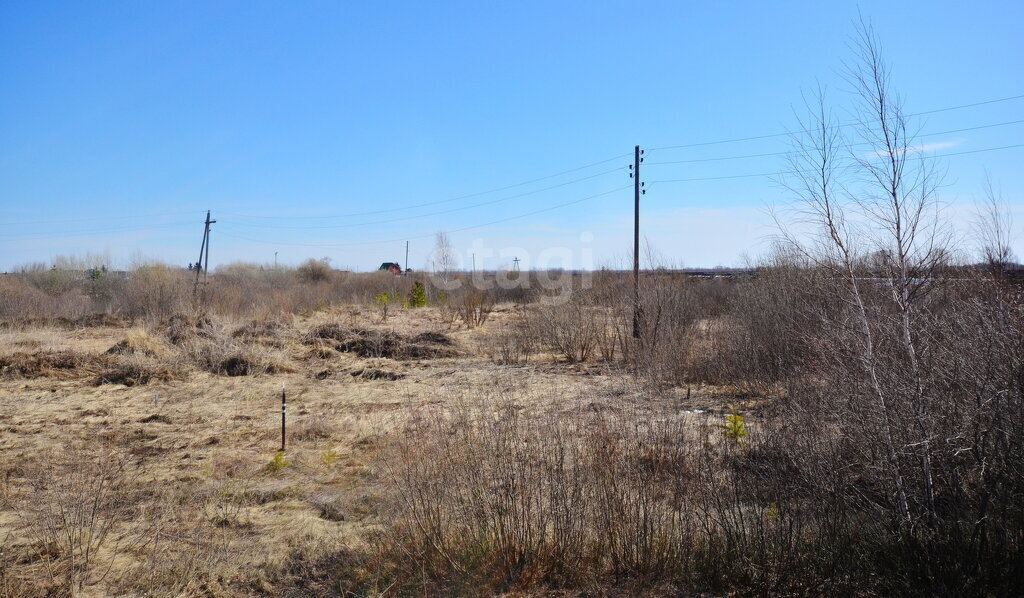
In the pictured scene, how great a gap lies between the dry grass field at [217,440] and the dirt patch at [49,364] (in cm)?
4

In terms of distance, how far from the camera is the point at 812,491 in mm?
4078

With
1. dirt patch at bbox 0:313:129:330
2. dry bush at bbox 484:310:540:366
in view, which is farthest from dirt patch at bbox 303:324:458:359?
dirt patch at bbox 0:313:129:330

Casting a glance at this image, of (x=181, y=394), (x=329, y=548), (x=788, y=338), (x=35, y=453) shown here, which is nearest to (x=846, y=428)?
(x=329, y=548)

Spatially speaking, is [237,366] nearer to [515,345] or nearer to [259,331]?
[259,331]

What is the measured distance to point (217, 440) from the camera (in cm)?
838

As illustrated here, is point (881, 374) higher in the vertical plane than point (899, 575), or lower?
higher

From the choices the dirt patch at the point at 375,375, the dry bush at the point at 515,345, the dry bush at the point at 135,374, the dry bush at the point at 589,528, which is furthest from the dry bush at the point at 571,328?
the dry bush at the point at 589,528

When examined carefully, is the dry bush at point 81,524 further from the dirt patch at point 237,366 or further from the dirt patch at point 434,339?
the dirt patch at point 434,339

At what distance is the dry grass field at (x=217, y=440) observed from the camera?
4633 millimetres

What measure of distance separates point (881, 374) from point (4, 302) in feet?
89.0

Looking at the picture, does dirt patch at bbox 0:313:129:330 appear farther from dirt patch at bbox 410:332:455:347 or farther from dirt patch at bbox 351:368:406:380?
dirt patch at bbox 351:368:406:380

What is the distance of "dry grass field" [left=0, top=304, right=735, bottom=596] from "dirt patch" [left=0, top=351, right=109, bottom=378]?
0.04 meters

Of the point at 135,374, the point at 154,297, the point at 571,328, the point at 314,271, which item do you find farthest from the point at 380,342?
the point at 314,271

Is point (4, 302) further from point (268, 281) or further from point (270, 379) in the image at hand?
Answer: point (268, 281)
